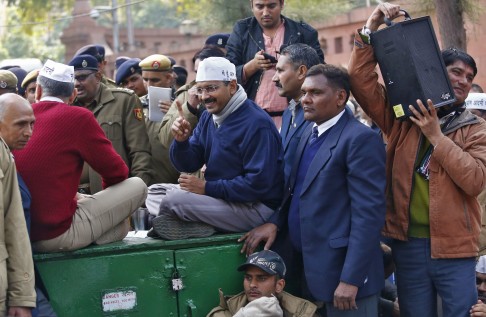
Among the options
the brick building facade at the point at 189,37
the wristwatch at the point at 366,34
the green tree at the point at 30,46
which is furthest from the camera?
the green tree at the point at 30,46

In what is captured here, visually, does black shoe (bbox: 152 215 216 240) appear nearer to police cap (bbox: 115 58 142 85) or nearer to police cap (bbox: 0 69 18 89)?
police cap (bbox: 0 69 18 89)

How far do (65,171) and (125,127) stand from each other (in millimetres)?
1711

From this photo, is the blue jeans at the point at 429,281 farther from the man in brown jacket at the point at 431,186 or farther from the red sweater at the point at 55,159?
the red sweater at the point at 55,159

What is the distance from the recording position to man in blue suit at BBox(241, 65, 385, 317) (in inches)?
208

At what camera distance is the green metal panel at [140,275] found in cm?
552

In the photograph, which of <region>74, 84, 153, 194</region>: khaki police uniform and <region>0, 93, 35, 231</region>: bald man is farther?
<region>74, 84, 153, 194</region>: khaki police uniform

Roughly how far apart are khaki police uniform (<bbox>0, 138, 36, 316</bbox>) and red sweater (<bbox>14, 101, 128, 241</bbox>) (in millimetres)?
377

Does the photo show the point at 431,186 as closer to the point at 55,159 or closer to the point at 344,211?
the point at 344,211

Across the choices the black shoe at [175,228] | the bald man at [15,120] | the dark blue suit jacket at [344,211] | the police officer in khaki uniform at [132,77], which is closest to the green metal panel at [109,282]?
the black shoe at [175,228]

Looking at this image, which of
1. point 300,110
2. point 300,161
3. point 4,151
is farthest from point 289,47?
point 4,151

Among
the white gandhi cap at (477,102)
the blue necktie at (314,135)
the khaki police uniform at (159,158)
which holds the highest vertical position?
the blue necktie at (314,135)

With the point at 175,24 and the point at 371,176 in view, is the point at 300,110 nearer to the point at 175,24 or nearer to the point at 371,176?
the point at 371,176

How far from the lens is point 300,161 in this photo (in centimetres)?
578

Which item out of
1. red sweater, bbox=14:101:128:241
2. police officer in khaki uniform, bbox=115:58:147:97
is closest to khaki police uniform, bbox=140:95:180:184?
police officer in khaki uniform, bbox=115:58:147:97
